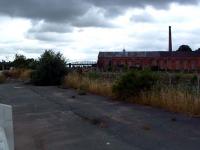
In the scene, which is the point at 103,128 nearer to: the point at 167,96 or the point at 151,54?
the point at 167,96

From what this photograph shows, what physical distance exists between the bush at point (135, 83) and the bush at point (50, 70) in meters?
19.0

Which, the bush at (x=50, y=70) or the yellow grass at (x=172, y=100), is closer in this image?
the yellow grass at (x=172, y=100)

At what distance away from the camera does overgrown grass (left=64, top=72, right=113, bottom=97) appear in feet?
Result: 82.9

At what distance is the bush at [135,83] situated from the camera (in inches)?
810

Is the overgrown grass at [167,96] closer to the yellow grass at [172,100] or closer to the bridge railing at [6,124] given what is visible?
the yellow grass at [172,100]

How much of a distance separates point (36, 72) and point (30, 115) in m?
25.4

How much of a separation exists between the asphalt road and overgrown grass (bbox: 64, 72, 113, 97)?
589 centimetres

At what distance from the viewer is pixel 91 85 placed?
2839cm

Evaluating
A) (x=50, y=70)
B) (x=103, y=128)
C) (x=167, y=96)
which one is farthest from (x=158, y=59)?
(x=103, y=128)

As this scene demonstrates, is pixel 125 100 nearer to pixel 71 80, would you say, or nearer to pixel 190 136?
pixel 190 136

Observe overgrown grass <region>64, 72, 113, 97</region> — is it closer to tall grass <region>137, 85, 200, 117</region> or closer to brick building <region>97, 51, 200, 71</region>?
tall grass <region>137, 85, 200, 117</region>

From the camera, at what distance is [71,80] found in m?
35.4

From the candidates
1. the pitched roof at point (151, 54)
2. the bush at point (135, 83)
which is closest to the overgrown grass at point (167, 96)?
the bush at point (135, 83)

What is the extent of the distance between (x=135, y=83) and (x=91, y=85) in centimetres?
801
